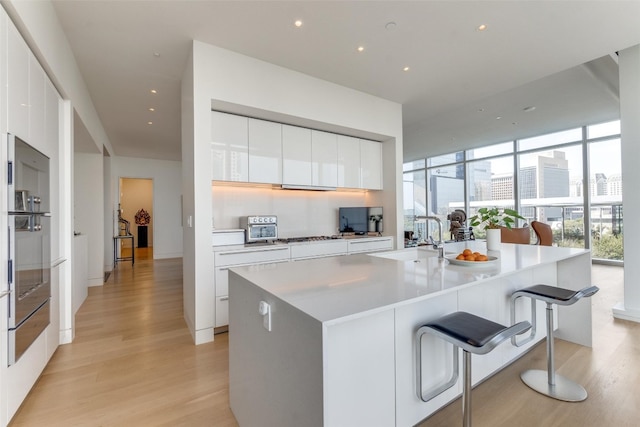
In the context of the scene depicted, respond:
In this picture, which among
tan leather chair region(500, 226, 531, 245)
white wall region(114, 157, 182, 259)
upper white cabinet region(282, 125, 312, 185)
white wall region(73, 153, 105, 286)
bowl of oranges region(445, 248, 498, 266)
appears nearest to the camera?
bowl of oranges region(445, 248, 498, 266)

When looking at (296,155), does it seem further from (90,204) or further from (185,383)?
(90,204)

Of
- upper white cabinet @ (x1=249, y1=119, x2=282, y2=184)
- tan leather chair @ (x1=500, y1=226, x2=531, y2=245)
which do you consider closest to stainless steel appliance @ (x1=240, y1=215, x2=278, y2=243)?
upper white cabinet @ (x1=249, y1=119, x2=282, y2=184)

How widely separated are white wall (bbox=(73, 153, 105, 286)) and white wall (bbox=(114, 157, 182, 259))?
267 centimetres

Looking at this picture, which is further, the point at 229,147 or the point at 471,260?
the point at 229,147

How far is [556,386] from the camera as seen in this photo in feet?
6.19

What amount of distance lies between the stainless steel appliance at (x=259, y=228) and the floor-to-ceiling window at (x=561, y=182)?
261cm

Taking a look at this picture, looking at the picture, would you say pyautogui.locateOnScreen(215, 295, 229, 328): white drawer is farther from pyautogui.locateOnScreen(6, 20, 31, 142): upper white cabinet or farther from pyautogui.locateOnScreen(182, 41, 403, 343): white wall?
pyautogui.locateOnScreen(6, 20, 31, 142): upper white cabinet

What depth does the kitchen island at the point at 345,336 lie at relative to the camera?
102 cm

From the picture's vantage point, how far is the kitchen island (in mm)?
1021

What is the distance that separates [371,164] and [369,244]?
1.32 m

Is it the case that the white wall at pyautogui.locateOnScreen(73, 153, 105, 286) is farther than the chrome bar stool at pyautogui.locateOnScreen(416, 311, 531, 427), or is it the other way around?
the white wall at pyautogui.locateOnScreen(73, 153, 105, 286)

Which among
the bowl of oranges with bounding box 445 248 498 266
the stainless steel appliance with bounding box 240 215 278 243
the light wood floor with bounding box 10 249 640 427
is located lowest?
the light wood floor with bounding box 10 249 640 427

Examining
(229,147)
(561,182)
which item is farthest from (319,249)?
(561,182)

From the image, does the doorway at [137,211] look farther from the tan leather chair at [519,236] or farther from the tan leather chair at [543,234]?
the tan leather chair at [543,234]
